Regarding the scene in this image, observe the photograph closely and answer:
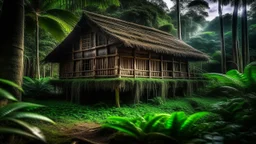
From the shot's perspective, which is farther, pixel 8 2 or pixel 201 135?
pixel 8 2

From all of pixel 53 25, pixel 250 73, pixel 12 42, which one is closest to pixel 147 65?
pixel 250 73

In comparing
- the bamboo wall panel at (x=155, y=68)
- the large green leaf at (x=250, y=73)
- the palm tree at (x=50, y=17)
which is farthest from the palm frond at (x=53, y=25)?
the large green leaf at (x=250, y=73)

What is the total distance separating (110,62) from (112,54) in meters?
0.58

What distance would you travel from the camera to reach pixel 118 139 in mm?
3816

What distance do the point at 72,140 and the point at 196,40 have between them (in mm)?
31128

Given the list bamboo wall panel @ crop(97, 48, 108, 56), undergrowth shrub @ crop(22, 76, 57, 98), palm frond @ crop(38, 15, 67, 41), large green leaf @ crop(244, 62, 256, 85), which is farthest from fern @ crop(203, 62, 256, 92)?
undergrowth shrub @ crop(22, 76, 57, 98)

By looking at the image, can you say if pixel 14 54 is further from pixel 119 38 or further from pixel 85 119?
pixel 119 38

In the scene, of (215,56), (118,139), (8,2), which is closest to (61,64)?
(8,2)

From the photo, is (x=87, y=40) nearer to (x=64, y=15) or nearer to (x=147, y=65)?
(x=64, y=15)

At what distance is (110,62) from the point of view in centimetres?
1063

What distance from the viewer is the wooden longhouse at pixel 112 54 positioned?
10102 millimetres

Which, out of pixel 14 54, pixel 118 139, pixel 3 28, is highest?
pixel 3 28

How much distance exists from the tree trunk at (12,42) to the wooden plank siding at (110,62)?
5.89m

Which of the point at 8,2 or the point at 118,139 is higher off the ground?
the point at 8,2
